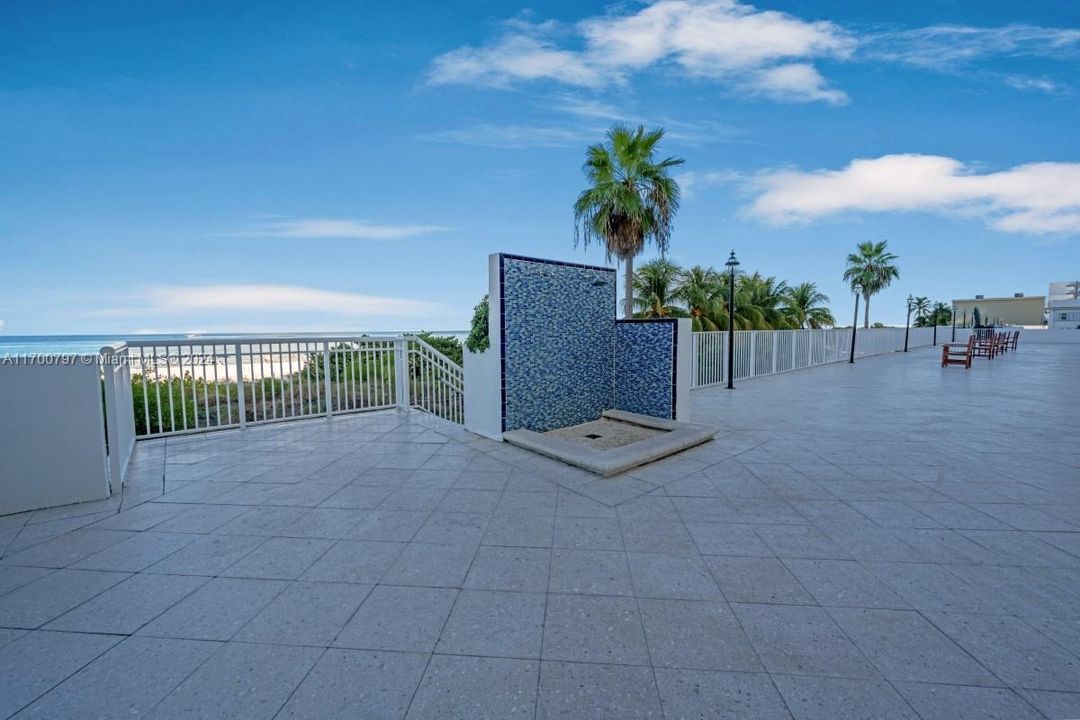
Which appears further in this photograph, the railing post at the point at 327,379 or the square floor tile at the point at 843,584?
the railing post at the point at 327,379

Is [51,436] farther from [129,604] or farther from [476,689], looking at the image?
[476,689]

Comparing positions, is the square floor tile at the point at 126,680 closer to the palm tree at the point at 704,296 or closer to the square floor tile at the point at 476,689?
the square floor tile at the point at 476,689

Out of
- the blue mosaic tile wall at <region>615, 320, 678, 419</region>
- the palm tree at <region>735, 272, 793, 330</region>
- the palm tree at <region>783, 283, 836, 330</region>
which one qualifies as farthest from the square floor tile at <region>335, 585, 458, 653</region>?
the palm tree at <region>783, 283, 836, 330</region>

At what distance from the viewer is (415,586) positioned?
220 centimetres

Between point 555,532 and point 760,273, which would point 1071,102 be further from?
point 555,532

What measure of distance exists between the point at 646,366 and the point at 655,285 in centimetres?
1158

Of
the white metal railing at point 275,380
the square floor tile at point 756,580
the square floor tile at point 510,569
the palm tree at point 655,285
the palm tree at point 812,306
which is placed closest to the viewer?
the square floor tile at point 756,580

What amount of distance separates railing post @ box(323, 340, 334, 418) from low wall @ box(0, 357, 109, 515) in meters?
2.71

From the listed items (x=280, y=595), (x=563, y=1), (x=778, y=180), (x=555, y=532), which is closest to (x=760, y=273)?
(x=778, y=180)

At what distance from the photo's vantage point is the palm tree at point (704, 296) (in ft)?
51.5

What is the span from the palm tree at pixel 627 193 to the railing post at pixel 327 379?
24.7 ft

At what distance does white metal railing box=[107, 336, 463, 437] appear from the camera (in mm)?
5082

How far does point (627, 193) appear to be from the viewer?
10625mm

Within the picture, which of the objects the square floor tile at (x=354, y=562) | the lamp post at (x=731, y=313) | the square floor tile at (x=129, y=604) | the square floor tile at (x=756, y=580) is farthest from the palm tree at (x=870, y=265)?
the square floor tile at (x=129, y=604)
